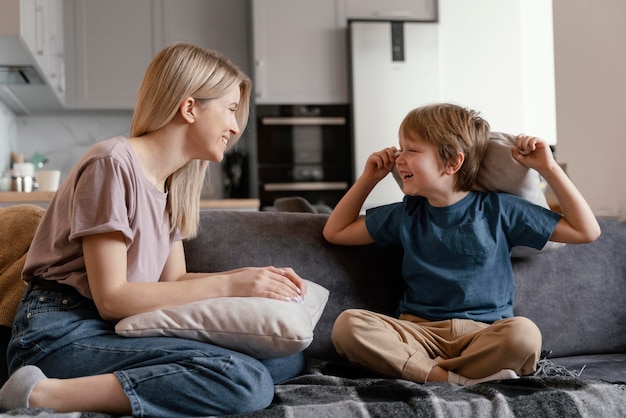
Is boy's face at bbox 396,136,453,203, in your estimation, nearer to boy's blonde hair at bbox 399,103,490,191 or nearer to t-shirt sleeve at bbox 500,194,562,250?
boy's blonde hair at bbox 399,103,490,191

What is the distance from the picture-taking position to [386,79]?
518 cm

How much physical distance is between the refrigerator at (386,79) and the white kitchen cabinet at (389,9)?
108mm

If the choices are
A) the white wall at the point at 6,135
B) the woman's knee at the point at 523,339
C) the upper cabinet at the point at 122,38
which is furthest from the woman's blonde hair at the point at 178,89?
the upper cabinet at the point at 122,38

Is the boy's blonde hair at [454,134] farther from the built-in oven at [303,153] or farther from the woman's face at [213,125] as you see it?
the built-in oven at [303,153]

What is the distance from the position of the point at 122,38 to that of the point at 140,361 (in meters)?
4.23

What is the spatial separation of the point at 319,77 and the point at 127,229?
390cm

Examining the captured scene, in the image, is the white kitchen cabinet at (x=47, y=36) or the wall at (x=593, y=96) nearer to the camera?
the wall at (x=593, y=96)

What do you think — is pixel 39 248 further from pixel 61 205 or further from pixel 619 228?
pixel 619 228

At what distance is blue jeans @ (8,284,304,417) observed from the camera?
1349mm

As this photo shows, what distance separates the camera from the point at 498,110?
18.0ft

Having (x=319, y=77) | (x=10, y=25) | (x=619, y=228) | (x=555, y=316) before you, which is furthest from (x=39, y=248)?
(x=319, y=77)

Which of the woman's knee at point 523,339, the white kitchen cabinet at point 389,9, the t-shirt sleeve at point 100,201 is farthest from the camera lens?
the white kitchen cabinet at point 389,9

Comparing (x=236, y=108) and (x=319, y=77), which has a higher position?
(x=319, y=77)

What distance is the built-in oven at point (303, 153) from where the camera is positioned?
514cm
